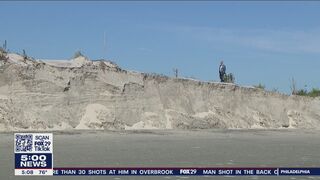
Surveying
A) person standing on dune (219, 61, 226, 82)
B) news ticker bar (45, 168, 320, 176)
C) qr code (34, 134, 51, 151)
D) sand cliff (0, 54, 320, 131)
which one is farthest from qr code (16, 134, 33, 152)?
person standing on dune (219, 61, 226, 82)

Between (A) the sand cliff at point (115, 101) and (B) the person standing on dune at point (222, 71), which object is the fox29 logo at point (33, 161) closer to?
(A) the sand cliff at point (115, 101)

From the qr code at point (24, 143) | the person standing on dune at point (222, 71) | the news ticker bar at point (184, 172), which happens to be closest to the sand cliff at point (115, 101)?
the person standing on dune at point (222, 71)

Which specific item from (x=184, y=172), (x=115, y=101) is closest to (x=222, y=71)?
(x=115, y=101)

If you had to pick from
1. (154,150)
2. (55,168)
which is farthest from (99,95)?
(55,168)

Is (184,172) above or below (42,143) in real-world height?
below

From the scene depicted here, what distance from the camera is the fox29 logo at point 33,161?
955cm

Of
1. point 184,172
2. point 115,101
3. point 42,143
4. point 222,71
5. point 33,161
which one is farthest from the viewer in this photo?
point 222,71

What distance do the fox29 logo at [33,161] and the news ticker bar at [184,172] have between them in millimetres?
285

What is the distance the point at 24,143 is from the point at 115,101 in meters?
18.8

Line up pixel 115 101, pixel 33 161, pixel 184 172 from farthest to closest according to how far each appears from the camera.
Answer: pixel 115 101, pixel 184 172, pixel 33 161

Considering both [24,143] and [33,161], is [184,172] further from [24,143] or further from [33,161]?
[24,143]

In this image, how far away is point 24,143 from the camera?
31.9 feet

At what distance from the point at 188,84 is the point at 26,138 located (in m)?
23.6

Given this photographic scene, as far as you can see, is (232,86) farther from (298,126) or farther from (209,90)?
(298,126)
